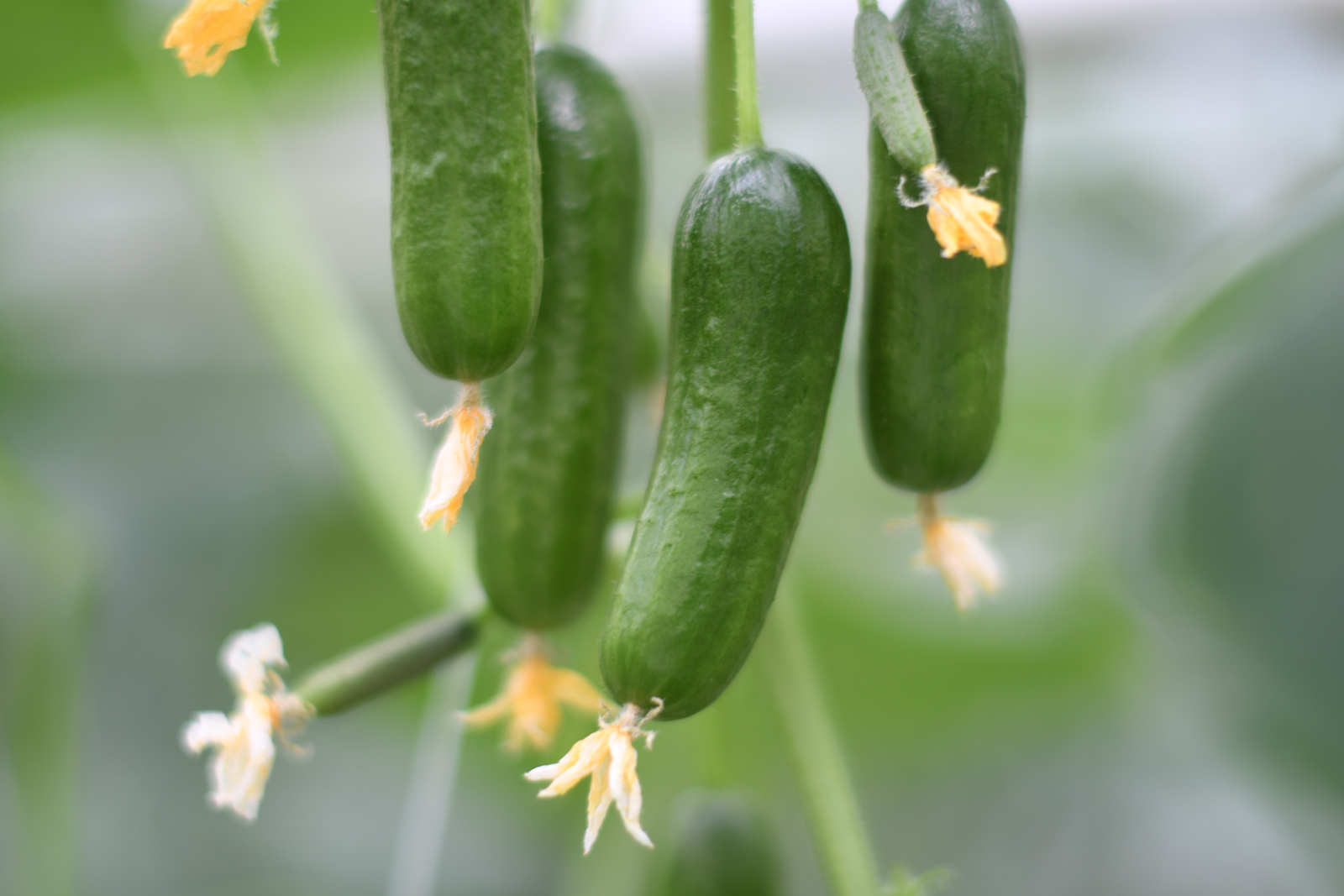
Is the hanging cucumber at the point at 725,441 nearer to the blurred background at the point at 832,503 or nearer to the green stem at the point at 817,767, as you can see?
the green stem at the point at 817,767

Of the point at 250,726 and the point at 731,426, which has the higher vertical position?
the point at 731,426

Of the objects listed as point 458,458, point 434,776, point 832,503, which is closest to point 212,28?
point 458,458

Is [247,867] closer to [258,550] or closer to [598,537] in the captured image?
[258,550]

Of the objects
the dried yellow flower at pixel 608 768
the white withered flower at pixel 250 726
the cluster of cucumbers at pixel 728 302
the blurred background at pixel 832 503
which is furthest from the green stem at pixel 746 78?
the blurred background at pixel 832 503

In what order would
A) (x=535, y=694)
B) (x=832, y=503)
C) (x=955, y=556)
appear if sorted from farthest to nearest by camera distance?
(x=832, y=503) → (x=535, y=694) → (x=955, y=556)

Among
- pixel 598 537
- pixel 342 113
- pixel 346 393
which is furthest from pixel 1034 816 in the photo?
pixel 342 113

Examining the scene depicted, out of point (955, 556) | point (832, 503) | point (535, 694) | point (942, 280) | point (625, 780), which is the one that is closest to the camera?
point (625, 780)

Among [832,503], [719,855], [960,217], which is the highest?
[960,217]

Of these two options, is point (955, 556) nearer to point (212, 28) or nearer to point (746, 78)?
point (746, 78)

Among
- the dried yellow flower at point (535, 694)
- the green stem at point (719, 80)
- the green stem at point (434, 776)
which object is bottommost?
the green stem at point (434, 776)
